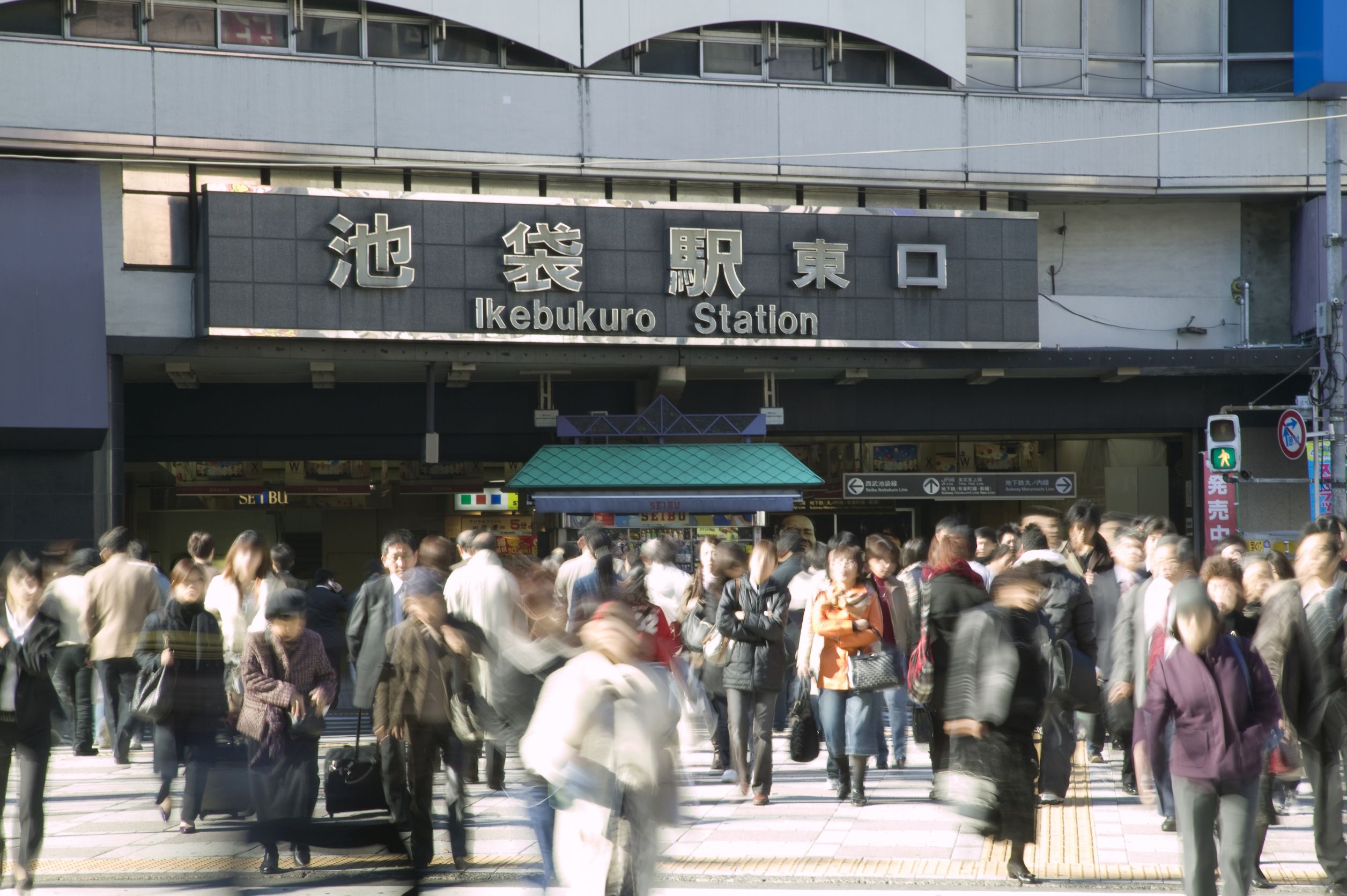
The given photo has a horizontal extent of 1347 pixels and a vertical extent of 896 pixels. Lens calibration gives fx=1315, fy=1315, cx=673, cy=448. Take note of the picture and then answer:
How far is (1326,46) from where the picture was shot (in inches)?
807

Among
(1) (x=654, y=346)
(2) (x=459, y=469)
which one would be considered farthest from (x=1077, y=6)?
(2) (x=459, y=469)

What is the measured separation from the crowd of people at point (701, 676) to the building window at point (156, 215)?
9527mm

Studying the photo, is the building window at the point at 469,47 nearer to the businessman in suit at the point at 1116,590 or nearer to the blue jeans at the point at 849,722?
the businessman in suit at the point at 1116,590

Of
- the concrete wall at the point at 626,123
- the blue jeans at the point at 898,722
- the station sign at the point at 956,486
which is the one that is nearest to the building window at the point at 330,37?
the concrete wall at the point at 626,123

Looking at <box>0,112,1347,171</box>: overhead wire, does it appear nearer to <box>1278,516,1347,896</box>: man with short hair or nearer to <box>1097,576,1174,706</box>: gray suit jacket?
<box>1097,576,1174,706</box>: gray suit jacket

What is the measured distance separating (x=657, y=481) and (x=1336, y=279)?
36.1 feet

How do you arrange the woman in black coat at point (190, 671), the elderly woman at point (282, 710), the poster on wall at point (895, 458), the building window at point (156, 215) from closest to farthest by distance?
1. the elderly woman at point (282, 710)
2. the woman in black coat at point (190, 671)
3. the building window at point (156, 215)
4. the poster on wall at point (895, 458)

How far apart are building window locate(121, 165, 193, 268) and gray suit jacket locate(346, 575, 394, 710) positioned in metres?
12.4

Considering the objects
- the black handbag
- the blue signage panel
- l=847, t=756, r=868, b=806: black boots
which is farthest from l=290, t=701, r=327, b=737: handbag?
the blue signage panel

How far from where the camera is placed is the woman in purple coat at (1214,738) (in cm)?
550

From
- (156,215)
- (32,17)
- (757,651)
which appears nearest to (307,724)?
(757,651)

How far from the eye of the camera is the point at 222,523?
917 inches

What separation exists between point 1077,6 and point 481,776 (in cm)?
1696

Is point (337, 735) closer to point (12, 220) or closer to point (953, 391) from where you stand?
point (12, 220)
